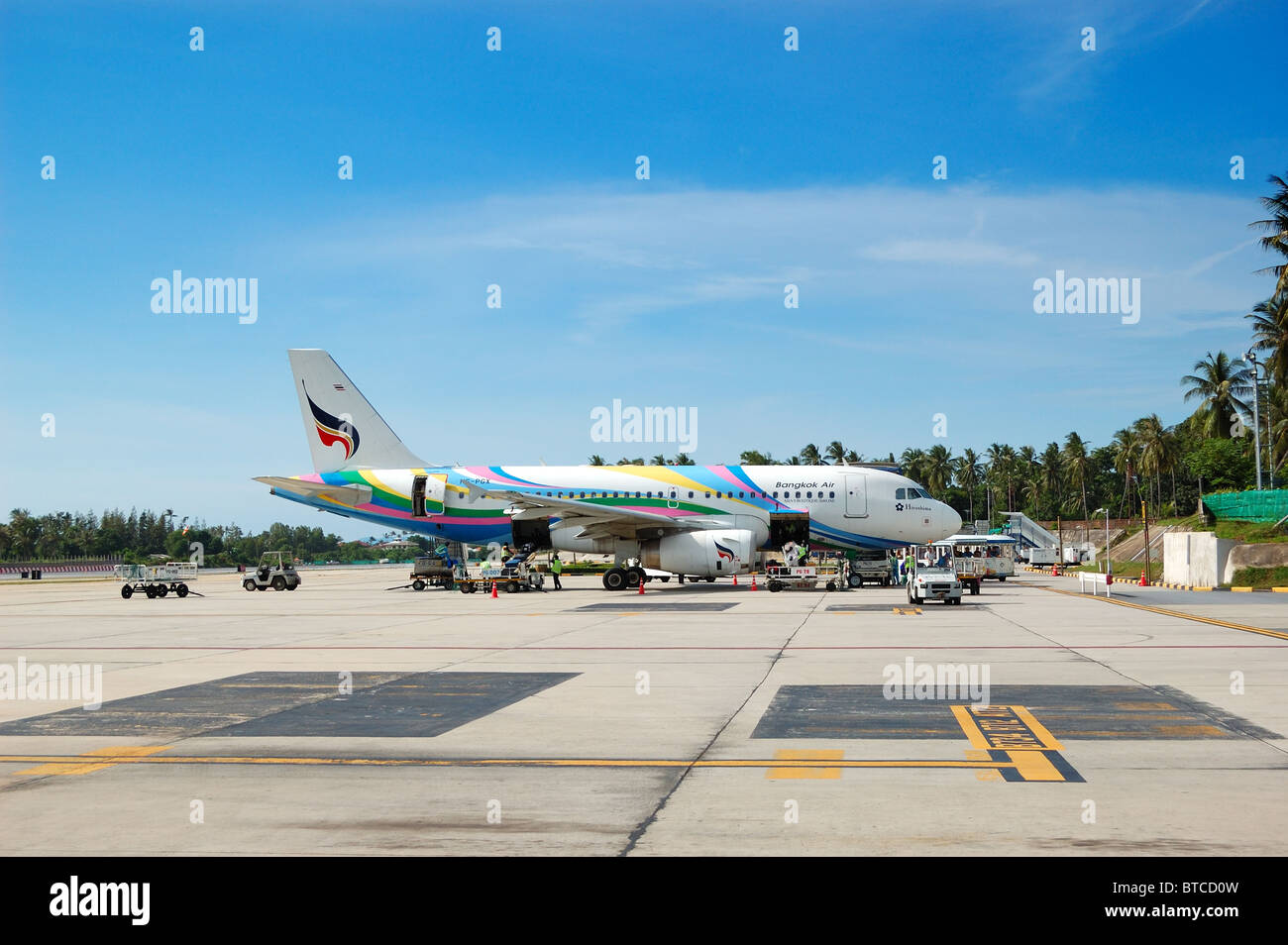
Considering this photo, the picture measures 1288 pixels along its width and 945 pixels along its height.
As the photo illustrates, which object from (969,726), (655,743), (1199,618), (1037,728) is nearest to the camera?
(655,743)

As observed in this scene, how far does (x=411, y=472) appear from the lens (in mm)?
49562

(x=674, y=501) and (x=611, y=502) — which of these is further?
(x=611, y=502)

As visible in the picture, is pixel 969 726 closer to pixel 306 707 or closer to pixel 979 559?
pixel 306 707

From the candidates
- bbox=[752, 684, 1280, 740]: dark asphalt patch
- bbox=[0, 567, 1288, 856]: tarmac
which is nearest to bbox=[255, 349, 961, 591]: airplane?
bbox=[0, 567, 1288, 856]: tarmac

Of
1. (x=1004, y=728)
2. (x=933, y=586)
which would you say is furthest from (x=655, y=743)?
(x=933, y=586)

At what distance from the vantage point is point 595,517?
43594mm

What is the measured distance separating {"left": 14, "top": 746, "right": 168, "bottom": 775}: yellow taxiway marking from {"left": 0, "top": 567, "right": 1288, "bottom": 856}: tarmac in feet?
0.21

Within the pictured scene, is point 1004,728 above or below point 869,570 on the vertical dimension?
above

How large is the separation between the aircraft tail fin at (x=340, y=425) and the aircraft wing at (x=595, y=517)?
8.99 metres

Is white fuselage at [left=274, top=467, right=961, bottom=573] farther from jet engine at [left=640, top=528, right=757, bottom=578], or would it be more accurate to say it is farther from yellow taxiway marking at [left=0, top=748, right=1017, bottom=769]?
yellow taxiway marking at [left=0, top=748, right=1017, bottom=769]

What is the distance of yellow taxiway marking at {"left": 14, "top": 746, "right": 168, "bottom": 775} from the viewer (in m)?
10.3

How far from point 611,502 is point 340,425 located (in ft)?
48.0
